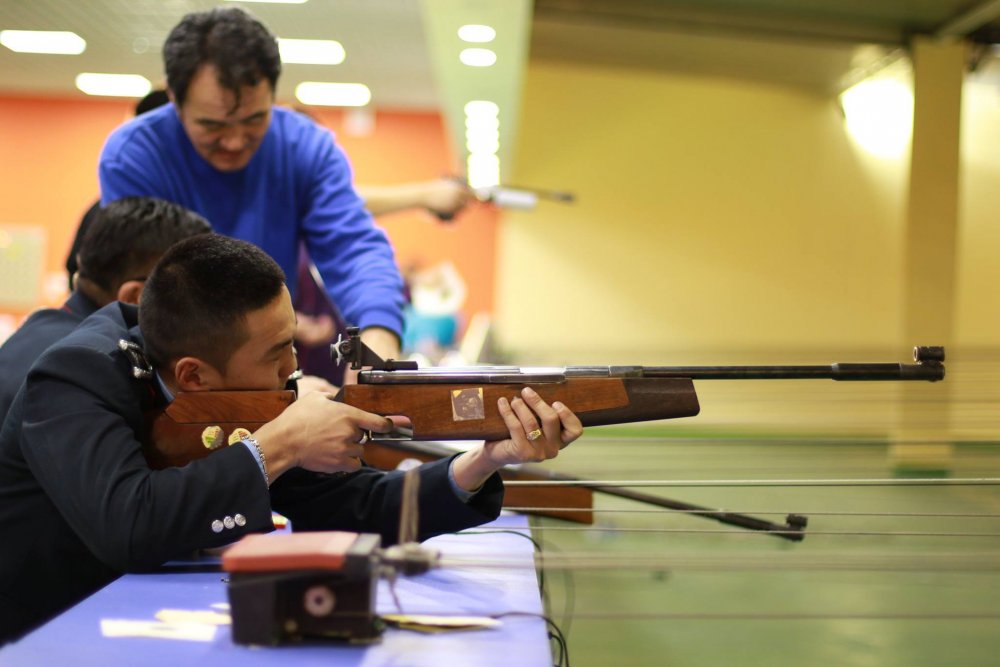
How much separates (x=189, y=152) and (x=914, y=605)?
109 inches

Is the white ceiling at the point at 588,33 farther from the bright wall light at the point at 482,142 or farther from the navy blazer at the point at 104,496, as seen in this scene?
the navy blazer at the point at 104,496

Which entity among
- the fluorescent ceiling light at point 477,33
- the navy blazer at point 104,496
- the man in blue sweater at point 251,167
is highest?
the fluorescent ceiling light at point 477,33

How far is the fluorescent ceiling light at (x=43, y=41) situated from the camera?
23.9 ft

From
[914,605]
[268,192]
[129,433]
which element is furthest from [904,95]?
[129,433]

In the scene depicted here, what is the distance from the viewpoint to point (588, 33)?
7230mm

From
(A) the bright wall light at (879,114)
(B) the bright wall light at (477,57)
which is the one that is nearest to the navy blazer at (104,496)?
(B) the bright wall light at (477,57)

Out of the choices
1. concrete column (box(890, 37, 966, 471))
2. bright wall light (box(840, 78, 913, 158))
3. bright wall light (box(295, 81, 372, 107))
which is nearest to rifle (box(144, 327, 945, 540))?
concrete column (box(890, 37, 966, 471))

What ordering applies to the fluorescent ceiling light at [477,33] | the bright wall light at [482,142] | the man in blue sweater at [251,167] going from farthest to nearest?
the bright wall light at [482,142]
the fluorescent ceiling light at [477,33]
the man in blue sweater at [251,167]

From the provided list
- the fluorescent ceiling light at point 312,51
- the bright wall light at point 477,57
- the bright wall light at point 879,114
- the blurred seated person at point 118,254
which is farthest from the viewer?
the bright wall light at point 879,114

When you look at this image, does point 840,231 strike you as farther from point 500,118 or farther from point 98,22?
point 98,22

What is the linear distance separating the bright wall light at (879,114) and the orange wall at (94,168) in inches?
152

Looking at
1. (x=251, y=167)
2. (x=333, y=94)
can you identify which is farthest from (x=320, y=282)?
(x=333, y=94)

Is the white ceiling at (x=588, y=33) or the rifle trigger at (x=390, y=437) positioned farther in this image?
the white ceiling at (x=588, y=33)

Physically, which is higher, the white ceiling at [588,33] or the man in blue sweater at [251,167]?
the white ceiling at [588,33]
